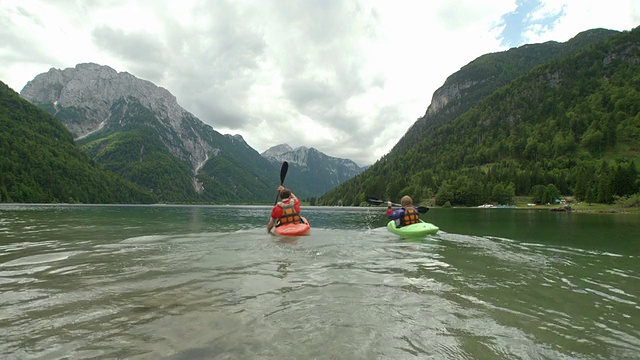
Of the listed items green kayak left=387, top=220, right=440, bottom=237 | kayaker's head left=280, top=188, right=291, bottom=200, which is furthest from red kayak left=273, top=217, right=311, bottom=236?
green kayak left=387, top=220, right=440, bottom=237

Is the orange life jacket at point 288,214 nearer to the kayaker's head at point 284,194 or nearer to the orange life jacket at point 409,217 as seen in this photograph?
the kayaker's head at point 284,194

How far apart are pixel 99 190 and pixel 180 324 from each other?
228 meters

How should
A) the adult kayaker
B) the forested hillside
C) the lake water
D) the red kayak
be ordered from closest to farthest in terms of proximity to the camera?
the lake water → the red kayak → the adult kayaker → the forested hillside

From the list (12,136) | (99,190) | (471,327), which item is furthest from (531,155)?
(12,136)

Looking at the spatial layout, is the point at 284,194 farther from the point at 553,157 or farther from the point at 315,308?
the point at 553,157

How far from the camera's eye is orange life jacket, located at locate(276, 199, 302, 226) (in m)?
19.2

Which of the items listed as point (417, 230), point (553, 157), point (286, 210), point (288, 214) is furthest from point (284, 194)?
point (553, 157)

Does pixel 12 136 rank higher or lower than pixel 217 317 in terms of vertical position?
higher

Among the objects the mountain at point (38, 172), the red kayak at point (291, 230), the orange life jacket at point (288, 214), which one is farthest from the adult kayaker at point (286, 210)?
the mountain at point (38, 172)

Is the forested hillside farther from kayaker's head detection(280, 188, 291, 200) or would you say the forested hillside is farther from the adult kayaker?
kayaker's head detection(280, 188, 291, 200)

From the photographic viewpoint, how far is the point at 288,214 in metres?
19.5

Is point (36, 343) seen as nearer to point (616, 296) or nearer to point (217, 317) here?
point (217, 317)

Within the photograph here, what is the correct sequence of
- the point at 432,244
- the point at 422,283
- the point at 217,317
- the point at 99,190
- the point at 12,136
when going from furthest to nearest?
the point at 99,190 < the point at 12,136 < the point at 432,244 < the point at 422,283 < the point at 217,317

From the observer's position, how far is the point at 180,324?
17.3ft
